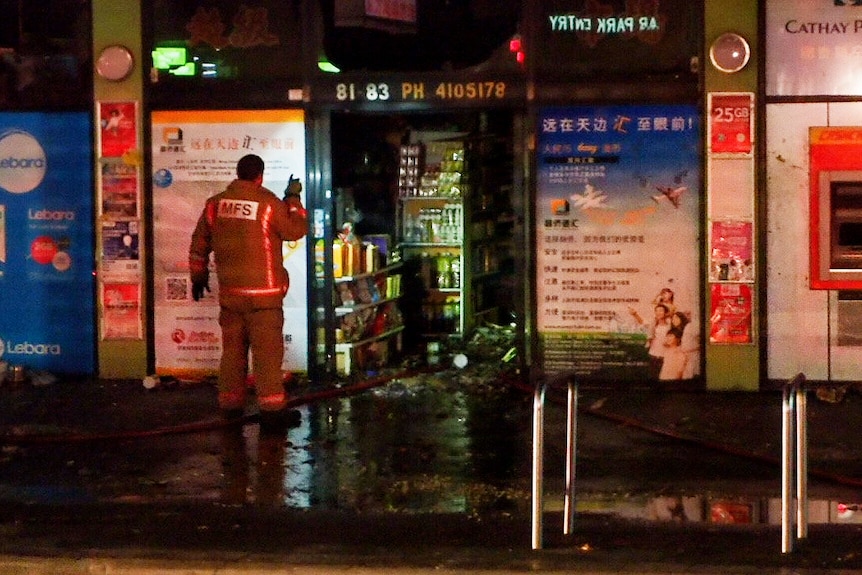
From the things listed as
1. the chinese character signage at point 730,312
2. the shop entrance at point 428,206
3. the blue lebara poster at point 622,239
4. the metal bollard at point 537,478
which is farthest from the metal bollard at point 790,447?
the shop entrance at point 428,206

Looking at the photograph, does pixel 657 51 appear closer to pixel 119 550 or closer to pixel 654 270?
pixel 654 270

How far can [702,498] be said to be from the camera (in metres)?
7.89

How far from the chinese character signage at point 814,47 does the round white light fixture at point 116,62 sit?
537 centimetres

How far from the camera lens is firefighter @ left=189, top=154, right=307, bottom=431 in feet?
31.8

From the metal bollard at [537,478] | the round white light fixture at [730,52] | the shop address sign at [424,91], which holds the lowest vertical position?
the metal bollard at [537,478]

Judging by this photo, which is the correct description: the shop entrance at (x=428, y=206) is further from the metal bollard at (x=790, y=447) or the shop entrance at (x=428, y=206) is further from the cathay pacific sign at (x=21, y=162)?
the metal bollard at (x=790, y=447)

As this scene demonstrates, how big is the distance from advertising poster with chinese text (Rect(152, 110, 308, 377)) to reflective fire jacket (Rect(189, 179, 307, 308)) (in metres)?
1.71

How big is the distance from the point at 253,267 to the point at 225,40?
8.74ft

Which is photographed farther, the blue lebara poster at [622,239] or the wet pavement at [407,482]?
the blue lebara poster at [622,239]

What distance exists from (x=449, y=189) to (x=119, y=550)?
7.47 meters

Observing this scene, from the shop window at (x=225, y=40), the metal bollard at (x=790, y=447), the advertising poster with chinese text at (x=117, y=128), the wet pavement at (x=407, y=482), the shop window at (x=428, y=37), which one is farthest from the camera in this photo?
the advertising poster with chinese text at (x=117, y=128)

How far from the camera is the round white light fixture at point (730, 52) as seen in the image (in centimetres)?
1079

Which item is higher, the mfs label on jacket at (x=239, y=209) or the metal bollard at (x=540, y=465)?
the mfs label on jacket at (x=239, y=209)

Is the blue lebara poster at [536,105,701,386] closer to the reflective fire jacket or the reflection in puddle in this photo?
the reflective fire jacket
